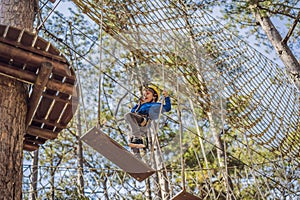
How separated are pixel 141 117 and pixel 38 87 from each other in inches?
22.4

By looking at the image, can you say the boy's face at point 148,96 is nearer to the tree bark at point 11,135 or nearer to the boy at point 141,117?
the boy at point 141,117

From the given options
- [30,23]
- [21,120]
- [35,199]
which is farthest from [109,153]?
[35,199]

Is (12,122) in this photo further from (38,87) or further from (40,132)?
(40,132)

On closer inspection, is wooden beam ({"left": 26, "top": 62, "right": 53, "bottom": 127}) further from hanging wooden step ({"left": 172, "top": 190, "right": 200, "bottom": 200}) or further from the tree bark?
hanging wooden step ({"left": 172, "top": 190, "right": 200, "bottom": 200})

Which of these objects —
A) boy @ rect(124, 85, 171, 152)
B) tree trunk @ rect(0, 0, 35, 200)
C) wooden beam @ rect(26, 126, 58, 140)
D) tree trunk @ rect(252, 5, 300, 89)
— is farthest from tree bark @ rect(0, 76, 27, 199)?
tree trunk @ rect(252, 5, 300, 89)

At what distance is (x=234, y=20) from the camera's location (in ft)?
16.2

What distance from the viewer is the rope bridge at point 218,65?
320cm

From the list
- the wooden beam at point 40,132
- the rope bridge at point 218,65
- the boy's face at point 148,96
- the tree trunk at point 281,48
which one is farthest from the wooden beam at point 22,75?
the tree trunk at point 281,48

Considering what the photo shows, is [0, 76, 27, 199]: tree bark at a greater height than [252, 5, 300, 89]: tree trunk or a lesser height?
lesser

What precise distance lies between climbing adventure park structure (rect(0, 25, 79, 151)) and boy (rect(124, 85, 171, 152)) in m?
0.32

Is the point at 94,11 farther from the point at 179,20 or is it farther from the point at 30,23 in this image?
the point at 179,20

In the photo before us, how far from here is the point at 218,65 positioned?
3566 mm

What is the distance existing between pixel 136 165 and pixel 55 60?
0.73 metres

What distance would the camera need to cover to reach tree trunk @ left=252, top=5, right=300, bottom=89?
3946mm
